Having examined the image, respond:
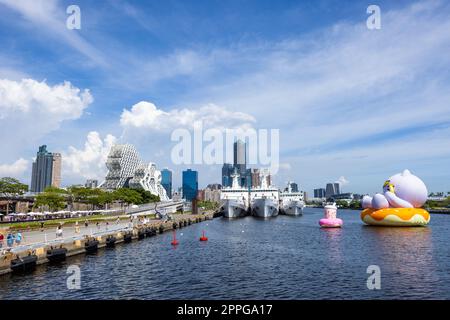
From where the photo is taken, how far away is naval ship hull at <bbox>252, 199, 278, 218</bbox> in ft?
414

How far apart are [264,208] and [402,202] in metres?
63.4

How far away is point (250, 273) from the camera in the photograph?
33.1m

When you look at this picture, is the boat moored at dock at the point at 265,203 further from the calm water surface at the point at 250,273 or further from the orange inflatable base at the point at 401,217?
the calm water surface at the point at 250,273

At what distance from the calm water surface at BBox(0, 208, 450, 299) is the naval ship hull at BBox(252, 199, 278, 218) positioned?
73849 mm

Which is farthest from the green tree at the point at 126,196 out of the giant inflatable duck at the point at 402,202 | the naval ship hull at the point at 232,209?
the giant inflatable duck at the point at 402,202

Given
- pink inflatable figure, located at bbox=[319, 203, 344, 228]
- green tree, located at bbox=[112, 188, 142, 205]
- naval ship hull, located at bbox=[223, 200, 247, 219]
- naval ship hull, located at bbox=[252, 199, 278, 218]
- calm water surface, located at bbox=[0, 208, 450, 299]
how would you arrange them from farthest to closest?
green tree, located at bbox=[112, 188, 142, 205]
naval ship hull, located at bbox=[223, 200, 247, 219]
naval ship hull, located at bbox=[252, 199, 278, 218]
pink inflatable figure, located at bbox=[319, 203, 344, 228]
calm water surface, located at bbox=[0, 208, 450, 299]

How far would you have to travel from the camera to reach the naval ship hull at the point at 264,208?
126m

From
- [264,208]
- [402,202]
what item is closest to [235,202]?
[264,208]

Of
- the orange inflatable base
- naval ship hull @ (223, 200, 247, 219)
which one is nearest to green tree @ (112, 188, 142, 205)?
naval ship hull @ (223, 200, 247, 219)

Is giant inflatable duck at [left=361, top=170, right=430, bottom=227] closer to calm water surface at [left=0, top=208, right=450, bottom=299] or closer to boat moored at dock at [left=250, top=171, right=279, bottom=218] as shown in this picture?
calm water surface at [left=0, top=208, right=450, bottom=299]

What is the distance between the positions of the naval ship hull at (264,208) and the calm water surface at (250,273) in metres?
73.8

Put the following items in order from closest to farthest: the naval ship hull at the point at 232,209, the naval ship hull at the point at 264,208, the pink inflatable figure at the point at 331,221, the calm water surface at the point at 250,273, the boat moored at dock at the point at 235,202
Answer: the calm water surface at the point at 250,273
the pink inflatable figure at the point at 331,221
the naval ship hull at the point at 264,208
the naval ship hull at the point at 232,209
the boat moored at dock at the point at 235,202

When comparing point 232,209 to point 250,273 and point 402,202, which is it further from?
point 250,273
